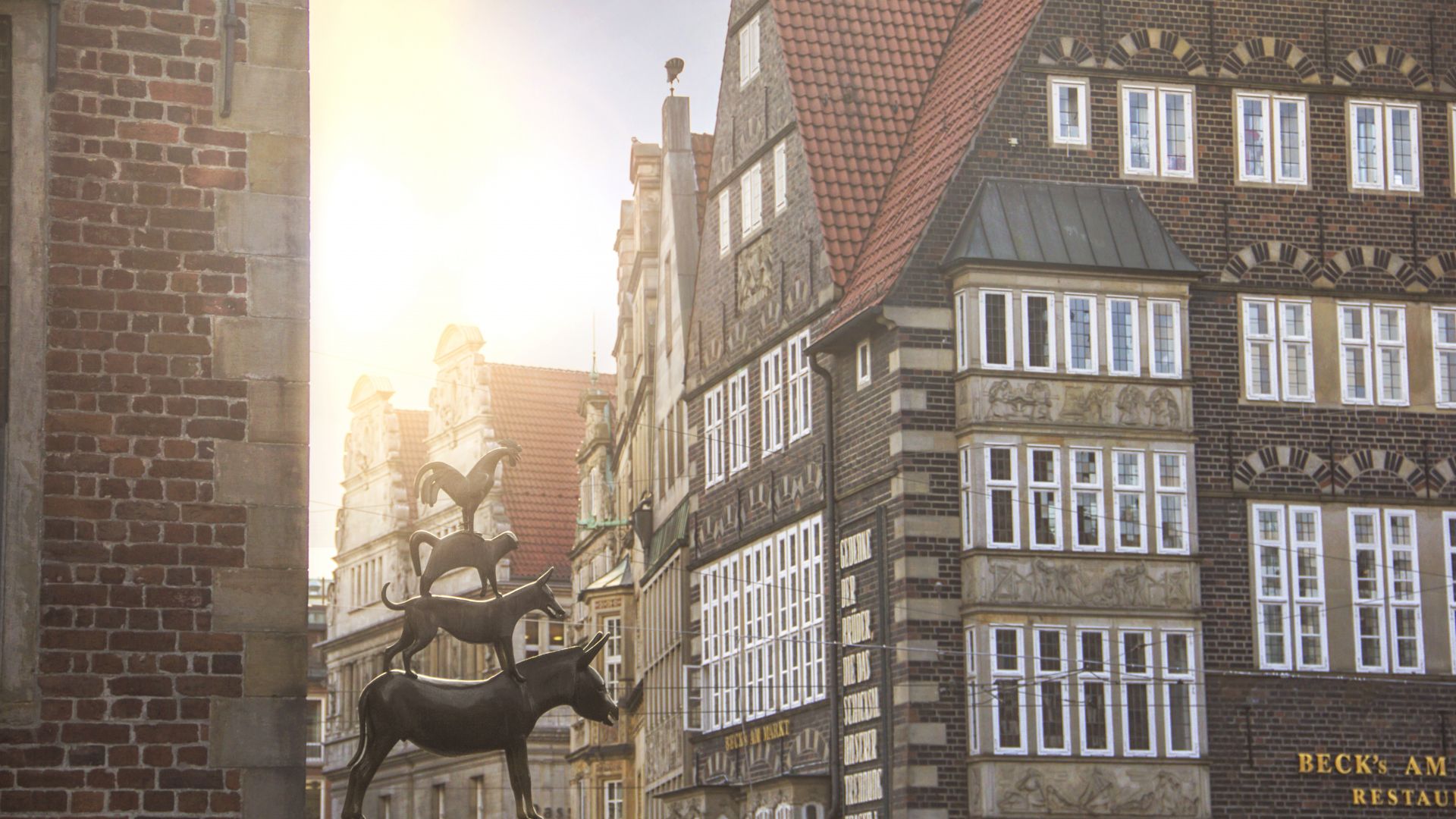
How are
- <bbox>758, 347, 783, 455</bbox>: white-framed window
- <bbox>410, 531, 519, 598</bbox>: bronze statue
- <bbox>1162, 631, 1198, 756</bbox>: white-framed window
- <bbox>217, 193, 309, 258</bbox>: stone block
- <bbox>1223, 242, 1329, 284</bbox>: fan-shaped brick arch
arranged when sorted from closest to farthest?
<bbox>410, 531, 519, 598</bbox>: bronze statue → <bbox>217, 193, 309, 258</bbox>: stone block → <bbox>1162, 631, 1198, 756</bbox>: white-framed window → <bbox>1223, 242, 1329, 284</bbox>: fan-shaped brick arch → <bbox>758, 347, 783, 455</bbox>: white-framed window

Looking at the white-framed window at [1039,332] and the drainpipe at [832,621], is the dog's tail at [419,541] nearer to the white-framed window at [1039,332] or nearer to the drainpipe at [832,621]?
the white-framed window at [1039,332]

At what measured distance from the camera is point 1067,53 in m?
30.8

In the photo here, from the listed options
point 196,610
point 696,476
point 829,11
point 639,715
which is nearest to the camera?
point 196,610

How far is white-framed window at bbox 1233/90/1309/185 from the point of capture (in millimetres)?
31562

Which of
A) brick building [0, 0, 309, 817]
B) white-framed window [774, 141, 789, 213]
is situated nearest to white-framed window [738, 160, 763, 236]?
white-framed window [774, 141, 789, 213]

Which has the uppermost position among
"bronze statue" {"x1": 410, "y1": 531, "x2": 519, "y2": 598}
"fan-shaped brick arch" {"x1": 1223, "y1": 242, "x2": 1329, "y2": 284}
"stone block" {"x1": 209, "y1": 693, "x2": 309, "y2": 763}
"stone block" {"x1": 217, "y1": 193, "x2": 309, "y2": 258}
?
"fan-shaped brick arch" {"x1": 1223, "y1": 242, "x2": 1329, "y2": 284}

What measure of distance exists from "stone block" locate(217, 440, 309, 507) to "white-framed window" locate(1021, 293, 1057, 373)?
19.3 meters

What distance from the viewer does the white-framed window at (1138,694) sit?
95.0 feet

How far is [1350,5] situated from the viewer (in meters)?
32.3

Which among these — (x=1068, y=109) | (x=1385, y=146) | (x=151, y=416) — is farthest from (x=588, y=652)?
(x=1385, y=146)

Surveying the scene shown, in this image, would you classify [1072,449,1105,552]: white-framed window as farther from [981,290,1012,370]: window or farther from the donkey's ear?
the donkey's ear

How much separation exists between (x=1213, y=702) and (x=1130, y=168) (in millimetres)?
6933

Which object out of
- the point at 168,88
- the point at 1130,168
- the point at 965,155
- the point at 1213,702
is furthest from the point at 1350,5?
the point at 168,88

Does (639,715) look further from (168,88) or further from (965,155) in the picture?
(168,88)
